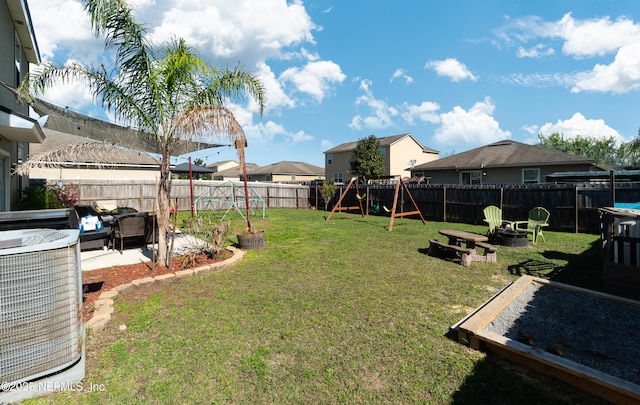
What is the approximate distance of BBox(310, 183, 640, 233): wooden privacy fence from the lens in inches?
410

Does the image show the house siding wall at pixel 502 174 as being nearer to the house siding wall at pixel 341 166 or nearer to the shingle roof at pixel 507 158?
the shingle roof at pixel 507 158

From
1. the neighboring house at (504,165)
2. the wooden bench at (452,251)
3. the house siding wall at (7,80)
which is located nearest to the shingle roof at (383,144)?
the neighboring house at (504,165)

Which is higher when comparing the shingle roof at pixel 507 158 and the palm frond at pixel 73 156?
the shingle roof at pixel 507 158

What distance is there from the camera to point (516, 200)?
40.1ft

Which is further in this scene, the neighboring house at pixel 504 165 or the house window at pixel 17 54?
the neighboring house at pixel 504 165

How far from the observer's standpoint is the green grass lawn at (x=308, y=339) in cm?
237

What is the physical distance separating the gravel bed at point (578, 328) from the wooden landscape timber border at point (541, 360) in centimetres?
21

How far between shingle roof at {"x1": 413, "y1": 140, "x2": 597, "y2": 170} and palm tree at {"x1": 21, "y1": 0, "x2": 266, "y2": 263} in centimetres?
1856

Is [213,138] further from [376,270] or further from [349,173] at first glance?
[349,173]

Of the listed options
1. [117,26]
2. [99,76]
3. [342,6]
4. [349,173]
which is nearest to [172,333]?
[99,76]

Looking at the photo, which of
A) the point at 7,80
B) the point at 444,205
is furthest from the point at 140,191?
the point at 444,205

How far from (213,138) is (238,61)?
1561mm

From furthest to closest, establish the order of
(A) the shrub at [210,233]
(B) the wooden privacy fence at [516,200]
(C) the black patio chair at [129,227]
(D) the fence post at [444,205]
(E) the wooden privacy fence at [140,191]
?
1. (D) the fence post at [444,205]
2. (E) the wooden privacy fence at [140,191]
3. (B) the wooden privacy fence at [516,200]
4. (C) the black patio chair at [129,227]
5. (A) the shrub at [210,233]

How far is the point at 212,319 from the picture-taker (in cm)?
356
